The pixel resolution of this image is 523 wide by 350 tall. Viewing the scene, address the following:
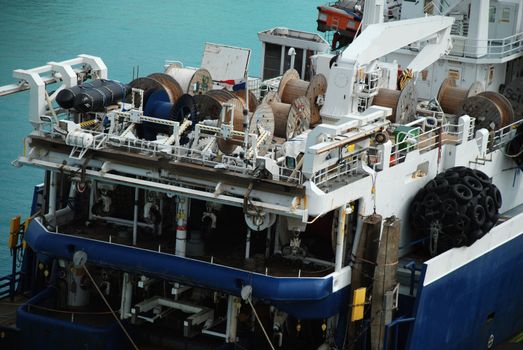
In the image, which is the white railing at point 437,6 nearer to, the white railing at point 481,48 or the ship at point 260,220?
the white railing at point 481,48

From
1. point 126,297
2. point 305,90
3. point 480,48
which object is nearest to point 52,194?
point 126,297

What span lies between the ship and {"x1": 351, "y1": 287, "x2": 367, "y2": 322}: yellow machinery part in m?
0.03

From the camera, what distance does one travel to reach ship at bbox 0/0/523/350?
736 inches

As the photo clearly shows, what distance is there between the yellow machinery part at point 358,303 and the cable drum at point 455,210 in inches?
78.0

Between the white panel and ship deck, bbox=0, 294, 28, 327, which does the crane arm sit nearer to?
the white panel

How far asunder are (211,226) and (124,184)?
5.03ft

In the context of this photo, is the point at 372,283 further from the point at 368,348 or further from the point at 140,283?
the point at 140,283

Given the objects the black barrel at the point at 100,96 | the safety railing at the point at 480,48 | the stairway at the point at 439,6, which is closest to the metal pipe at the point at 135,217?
the black barrel at the point at 100,96

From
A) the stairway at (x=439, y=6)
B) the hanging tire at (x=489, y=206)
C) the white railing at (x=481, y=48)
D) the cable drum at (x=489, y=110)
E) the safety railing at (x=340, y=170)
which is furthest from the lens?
the stairway at (x=439, y=6)

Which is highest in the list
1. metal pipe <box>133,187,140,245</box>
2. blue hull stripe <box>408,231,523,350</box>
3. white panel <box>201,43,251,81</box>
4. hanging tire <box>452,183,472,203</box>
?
white panel <box>201,43,251,81</box>

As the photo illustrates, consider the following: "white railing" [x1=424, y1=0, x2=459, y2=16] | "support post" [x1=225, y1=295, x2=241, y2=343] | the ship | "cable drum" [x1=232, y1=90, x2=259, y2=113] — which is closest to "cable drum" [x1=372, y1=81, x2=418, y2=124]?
the ship

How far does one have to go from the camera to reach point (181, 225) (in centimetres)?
1906

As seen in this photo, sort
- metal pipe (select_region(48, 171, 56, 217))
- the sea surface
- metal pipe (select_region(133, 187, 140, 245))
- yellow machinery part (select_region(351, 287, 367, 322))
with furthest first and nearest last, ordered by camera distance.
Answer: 1. the sea surface
2. metal pipe (select_region(48, 171, 56, 217))
3. metal pipe (select_region(133, 187, 140, 245))
4. yellow machinery part (select_region(351, 287, 367, 322))

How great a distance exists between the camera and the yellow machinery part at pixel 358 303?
18734 mm
